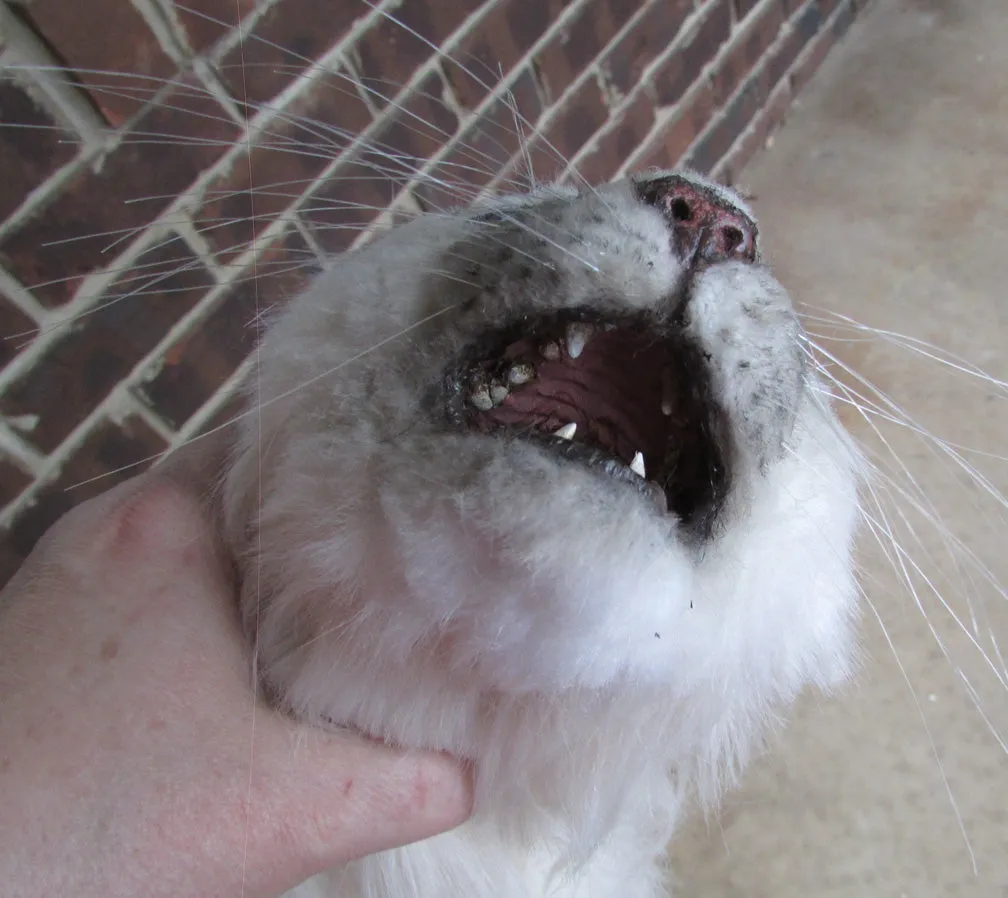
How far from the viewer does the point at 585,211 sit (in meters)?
0.62

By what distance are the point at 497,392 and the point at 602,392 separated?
97mm

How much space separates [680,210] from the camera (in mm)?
619

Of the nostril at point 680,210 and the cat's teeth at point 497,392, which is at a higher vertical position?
the nostril at point 680,210

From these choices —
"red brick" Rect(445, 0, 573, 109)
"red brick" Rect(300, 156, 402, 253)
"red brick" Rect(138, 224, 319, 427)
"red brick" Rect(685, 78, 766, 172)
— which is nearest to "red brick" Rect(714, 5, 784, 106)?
"red brick" Rect(685, 78, 766, 172)

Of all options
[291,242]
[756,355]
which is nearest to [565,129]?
[291,242]

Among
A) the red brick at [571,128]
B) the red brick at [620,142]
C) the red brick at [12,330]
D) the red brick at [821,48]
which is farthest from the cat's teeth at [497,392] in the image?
the red brick at [821,48]

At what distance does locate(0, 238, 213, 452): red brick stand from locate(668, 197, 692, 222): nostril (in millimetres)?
871

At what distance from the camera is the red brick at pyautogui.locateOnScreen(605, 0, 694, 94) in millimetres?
1851

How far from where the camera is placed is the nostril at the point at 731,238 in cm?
61

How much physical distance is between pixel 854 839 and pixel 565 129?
1399 millimetres

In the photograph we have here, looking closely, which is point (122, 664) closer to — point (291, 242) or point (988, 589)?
point (291, 242)

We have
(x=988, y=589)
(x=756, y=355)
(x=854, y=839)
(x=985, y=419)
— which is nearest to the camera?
(x=756, y=355)

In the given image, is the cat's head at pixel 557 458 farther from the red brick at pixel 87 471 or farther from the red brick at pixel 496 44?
the red brick at pixel 496 44

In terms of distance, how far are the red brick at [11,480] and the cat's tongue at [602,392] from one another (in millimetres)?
1010
